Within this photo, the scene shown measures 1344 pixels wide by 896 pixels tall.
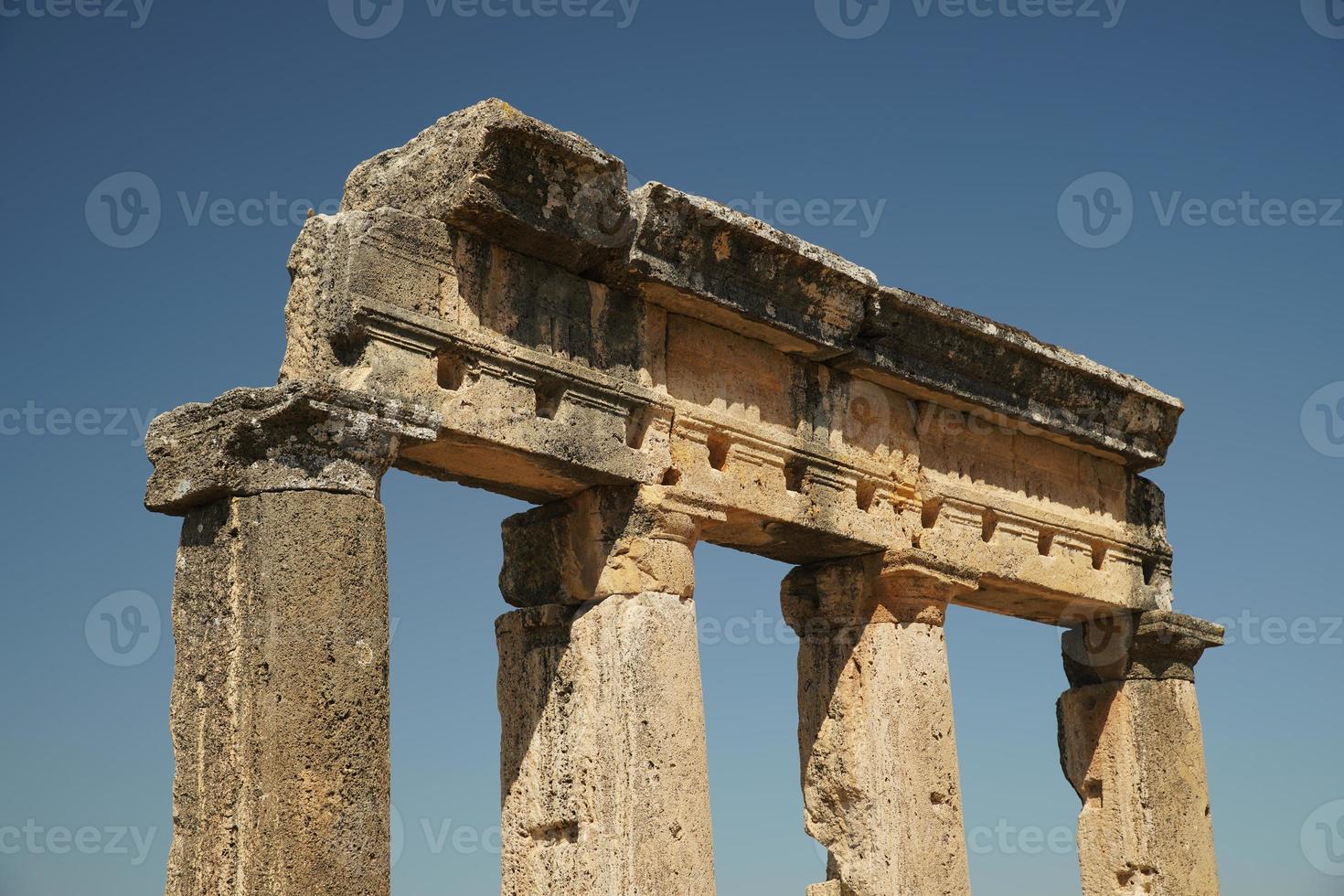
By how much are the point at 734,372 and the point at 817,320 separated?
2.17ft

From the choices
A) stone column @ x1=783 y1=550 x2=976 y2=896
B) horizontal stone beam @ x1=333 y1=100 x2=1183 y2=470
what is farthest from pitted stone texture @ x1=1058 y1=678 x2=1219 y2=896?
stone column @ x1=783 y1=550 x2=976 y2=896

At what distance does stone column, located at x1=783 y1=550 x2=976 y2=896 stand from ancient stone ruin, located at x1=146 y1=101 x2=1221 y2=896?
23 mm

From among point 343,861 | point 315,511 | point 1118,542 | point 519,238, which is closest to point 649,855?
point 343,861

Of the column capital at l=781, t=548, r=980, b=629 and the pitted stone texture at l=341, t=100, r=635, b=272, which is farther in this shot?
the column capital at l=781, t=548, r=980, b=629

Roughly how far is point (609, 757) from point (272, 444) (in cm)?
269

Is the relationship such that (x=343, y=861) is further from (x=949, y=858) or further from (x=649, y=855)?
(x=949, y=858)

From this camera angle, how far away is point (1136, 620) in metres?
13.1

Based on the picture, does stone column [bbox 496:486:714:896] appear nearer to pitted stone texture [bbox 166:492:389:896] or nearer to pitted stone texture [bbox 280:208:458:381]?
pitted stone texture [bbox 280:208:458:381]

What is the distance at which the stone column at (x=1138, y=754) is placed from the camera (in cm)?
1270

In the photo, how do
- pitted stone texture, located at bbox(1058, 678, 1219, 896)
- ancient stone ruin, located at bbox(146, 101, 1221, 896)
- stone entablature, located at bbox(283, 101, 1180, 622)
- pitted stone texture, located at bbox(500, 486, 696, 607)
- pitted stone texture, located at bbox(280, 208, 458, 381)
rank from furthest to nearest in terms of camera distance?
pitted stone texture, located at bbox(1058, 678, 1219, 896)
pitted stone texture, located at bbox(500, 486, 696, 607)
stone entablature, located at bbox(283, 101, 1180, 622)
pitted stone texture, located at bbox(280, 208, 458, 381)
ancient stone ruin, located at bbox(146, 101, 1221, 896)

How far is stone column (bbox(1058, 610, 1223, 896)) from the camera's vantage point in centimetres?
1270

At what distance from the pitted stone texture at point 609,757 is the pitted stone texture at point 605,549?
108mm

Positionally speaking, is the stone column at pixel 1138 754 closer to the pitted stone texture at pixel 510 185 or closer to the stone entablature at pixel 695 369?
the stone entablature at pixel 695 369

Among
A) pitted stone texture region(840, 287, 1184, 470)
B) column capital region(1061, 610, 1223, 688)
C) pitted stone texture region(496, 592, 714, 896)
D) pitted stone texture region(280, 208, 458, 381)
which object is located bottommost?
pitted stone texture region(496, 592, 714, 896)
